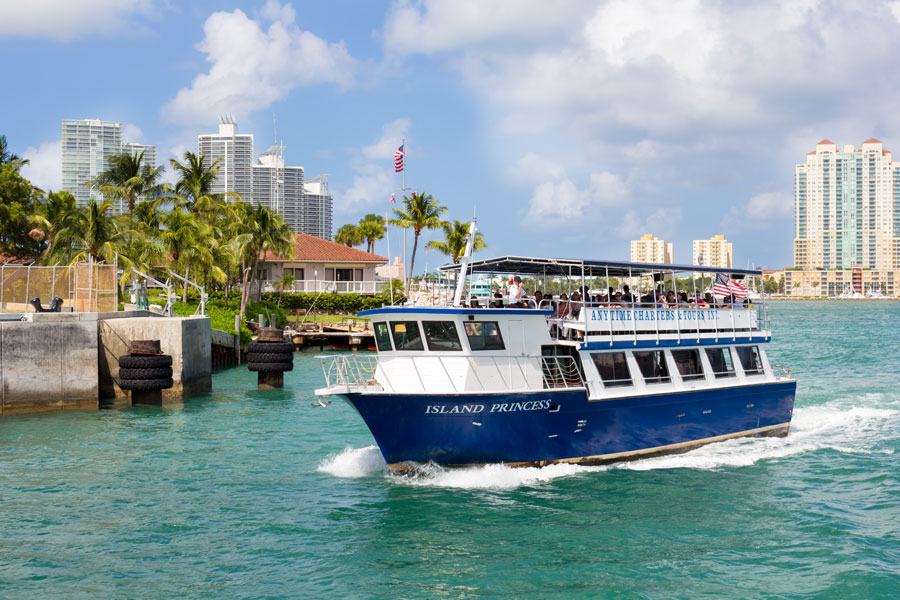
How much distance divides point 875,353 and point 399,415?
48739mm

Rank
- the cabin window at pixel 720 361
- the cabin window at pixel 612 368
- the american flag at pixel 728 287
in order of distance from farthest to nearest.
Answer: the american flag at pixel 728 287 → the cabin window at pixel 720 361 → the cabin window at pixel 612 368

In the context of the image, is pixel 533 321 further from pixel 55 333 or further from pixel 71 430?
pixel 55 333

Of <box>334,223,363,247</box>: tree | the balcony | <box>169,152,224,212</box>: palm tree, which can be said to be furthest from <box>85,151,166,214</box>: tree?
<box>334,223,363,247</box>: tree

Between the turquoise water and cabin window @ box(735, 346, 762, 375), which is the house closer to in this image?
the turquoise water

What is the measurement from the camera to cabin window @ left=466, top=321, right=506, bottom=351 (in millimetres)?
16189

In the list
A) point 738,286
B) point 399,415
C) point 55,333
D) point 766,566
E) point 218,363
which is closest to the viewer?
point 766,566

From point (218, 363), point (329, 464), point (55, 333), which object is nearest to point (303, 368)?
point (218, 363)

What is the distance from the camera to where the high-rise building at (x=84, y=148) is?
455 ft

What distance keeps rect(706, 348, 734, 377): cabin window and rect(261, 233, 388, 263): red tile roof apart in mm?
43821

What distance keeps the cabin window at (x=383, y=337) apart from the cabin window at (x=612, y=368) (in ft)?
15.8

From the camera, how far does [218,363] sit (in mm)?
40250

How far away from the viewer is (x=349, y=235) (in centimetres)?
9288

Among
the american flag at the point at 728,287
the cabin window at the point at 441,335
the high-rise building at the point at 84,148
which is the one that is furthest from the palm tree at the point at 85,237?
the high-rise building at the point at 84,148

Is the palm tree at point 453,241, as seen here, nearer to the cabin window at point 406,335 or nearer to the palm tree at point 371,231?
the palm tree at point 371,231
